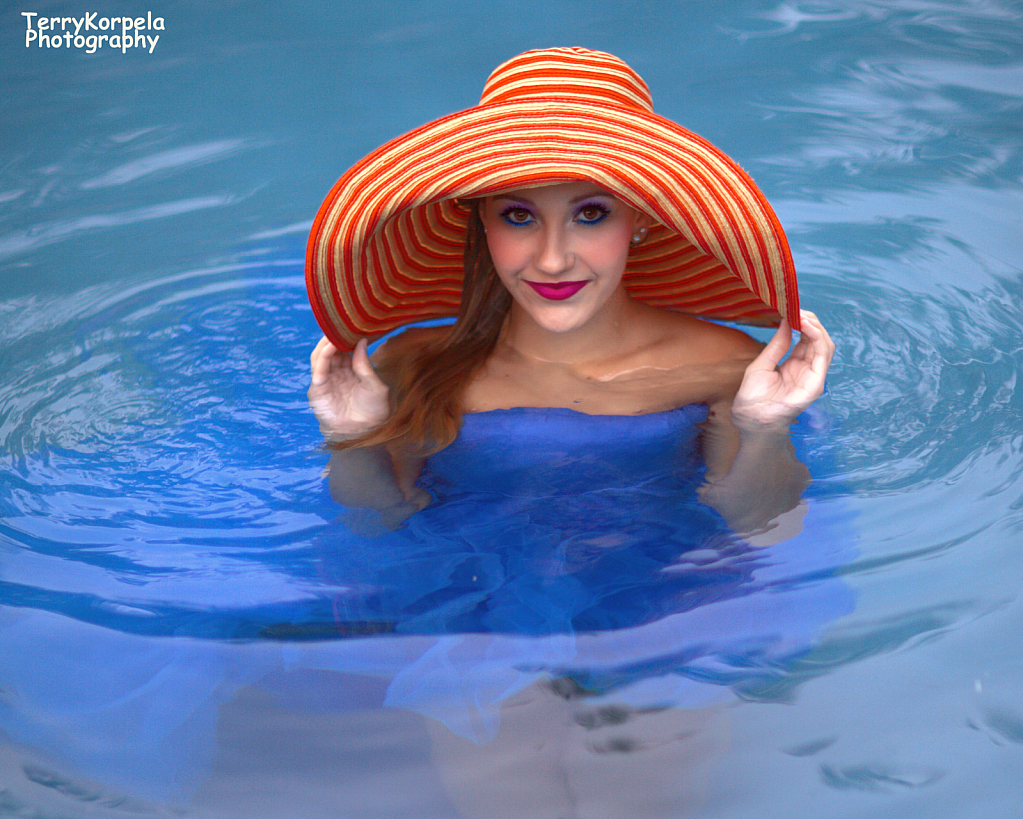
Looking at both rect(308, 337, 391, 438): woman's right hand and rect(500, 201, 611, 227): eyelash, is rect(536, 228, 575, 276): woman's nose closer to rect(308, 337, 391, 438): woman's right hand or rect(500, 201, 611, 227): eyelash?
rect(500, 201, 611, 227): eyelash

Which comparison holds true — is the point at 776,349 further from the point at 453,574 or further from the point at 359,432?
the point at 359,432

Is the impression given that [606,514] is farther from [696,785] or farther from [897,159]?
[897,159]

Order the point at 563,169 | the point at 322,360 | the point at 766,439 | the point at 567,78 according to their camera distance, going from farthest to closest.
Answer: the point at 322,360 < the point at 766,439 < the point at 567,78 < the point at 563,169

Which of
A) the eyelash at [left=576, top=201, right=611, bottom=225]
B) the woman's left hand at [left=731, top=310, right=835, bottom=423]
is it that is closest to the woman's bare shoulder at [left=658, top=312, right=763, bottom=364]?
the woman's left hand at [left=731, top=310, right=835, bottom=423]

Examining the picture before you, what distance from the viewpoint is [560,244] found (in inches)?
89.0

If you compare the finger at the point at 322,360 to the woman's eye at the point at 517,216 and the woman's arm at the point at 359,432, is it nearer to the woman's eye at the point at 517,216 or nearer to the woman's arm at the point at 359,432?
the woman's arm at the point at 359,432

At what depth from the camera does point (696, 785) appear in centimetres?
204

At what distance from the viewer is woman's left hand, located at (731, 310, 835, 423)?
2.31m

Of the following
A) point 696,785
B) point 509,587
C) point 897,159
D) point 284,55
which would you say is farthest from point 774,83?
point 696,785

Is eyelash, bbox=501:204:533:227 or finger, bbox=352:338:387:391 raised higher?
eyelash, bbox=501:204:533:227

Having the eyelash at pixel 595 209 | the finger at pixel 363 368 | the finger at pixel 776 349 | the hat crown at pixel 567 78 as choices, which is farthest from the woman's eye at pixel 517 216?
the finger at pixel 776 349

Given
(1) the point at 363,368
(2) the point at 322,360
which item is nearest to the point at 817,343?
(1) the point at 363,368

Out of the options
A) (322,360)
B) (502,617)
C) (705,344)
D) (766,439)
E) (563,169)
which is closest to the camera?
(563,169)

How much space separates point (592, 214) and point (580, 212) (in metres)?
0.03
